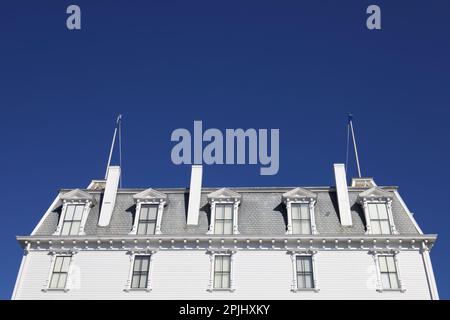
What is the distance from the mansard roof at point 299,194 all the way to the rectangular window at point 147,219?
763cm

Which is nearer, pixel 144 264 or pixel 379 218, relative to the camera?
pixel 144 264

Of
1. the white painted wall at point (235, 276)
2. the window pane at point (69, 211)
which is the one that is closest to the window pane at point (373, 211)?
the white painted wall at point (235, 276)

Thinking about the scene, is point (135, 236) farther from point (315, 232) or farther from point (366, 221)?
point (366, 221)

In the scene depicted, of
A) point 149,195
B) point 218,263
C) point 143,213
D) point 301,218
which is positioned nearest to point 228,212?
point 218,263

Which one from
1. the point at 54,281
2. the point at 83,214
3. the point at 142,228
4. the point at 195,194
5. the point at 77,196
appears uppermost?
the point at 195,194

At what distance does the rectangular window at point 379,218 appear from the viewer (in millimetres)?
22609

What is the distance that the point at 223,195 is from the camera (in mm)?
24422

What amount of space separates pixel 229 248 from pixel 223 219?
75.8 inches

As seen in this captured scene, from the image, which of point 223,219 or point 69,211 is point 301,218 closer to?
point 223,219

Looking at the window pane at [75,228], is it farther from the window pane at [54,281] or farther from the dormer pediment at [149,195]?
the dormer pediment at [149,195]

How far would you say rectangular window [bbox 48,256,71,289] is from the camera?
21750mm
